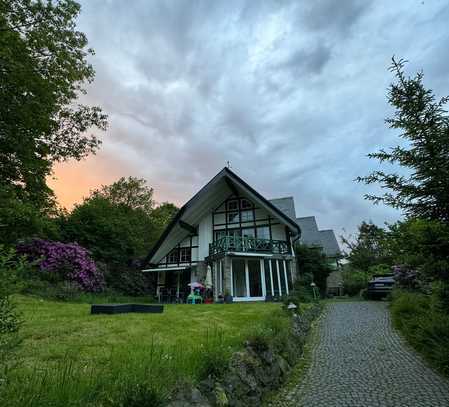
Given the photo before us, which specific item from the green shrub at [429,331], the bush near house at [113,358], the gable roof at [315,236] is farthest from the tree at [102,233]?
the green shrub at [429,331]

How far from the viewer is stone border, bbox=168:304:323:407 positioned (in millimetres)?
2537

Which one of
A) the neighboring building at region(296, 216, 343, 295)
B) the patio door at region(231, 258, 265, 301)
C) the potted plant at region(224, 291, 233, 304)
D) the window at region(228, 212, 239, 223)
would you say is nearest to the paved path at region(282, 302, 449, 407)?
the potted plant at region(224, 291, 233, 304)

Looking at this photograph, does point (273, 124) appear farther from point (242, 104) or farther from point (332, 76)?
point (332, 76)

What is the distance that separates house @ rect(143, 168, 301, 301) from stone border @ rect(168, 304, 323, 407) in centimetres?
921

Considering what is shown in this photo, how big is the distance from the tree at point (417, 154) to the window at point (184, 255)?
15.0 m

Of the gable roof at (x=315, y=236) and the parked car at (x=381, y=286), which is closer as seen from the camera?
the parked car at (x=381, y=286)

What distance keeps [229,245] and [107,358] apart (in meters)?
12.0

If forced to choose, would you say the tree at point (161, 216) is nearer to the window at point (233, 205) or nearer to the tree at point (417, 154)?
the window at point (233, 205)

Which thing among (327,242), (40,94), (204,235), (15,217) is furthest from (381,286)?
(40,94)

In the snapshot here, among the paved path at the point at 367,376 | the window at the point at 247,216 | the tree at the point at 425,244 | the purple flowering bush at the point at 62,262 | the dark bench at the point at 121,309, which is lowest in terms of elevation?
the paved path at the point at 367,376

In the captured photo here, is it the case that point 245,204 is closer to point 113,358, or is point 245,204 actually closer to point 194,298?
point 194,298

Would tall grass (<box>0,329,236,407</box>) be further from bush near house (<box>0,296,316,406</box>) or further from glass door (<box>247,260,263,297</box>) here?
glass door (<box>247,260,263,297</box>)

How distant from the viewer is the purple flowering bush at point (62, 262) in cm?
1228

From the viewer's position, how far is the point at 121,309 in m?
6.92
